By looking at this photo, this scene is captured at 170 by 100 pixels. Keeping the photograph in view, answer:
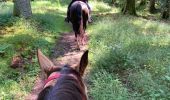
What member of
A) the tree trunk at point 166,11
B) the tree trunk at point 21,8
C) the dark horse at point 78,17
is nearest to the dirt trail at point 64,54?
the dark horse at point 78,17

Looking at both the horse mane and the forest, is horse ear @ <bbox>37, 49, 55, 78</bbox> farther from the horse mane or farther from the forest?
the forest

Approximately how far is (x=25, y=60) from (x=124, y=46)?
294 centimetres

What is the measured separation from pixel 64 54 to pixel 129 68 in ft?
11.5

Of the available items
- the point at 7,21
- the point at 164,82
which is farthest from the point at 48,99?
the point at 7,21

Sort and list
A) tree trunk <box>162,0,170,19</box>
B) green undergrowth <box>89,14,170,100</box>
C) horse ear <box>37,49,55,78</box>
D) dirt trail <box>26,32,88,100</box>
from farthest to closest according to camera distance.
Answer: tree trunk <box>162,0,170,19</box>
dirt trail <box>26,32,88,100</box>
green undergrowth <box>89,14,170,100</box>
horse ear <box>37,49,55,78</box>

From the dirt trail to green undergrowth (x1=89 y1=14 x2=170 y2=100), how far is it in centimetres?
57

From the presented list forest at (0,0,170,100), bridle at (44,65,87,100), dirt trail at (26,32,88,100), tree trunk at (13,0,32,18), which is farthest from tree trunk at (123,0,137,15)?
bridle at (44,65,87,100)

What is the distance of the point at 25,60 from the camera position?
33.2 ft

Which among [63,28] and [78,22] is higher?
[78,22]

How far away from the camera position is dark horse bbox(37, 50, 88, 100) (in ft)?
6.66

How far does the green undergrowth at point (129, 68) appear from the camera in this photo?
22.5 ft

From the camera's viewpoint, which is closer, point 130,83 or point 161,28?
point 130,83

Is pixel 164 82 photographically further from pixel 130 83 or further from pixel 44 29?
pixel 44 29

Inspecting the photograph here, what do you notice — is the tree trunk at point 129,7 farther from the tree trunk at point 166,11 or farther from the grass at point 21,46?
the grass at point 21,46
